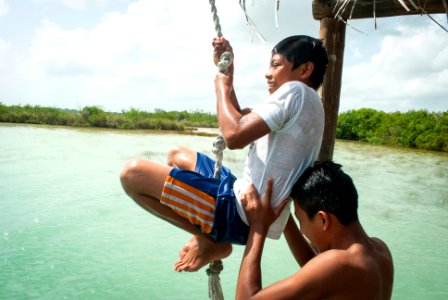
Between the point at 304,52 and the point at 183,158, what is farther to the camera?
the point at 183,158

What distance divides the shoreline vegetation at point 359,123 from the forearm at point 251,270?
2335 centimetres

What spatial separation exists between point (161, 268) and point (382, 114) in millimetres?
27187

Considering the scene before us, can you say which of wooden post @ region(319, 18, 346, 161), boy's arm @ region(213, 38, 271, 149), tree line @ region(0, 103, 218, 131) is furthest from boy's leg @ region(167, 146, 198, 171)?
tree line @ region(0, 103, 218, 131)

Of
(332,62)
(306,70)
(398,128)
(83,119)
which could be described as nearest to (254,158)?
(306,70)

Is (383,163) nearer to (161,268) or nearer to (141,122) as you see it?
(161,268)

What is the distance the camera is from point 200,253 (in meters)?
1.79

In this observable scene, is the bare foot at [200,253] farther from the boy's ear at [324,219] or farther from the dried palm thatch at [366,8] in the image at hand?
the dried palm thatch at [366,8]

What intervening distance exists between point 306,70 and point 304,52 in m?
0.08

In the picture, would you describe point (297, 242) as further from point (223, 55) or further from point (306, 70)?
point (223, 55)

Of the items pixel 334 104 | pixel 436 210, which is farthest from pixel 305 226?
pixel 436 210

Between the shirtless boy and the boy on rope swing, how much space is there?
8 centimetres

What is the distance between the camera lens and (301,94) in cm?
157

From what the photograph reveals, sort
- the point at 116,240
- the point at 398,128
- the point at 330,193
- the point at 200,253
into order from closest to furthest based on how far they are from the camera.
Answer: the point at 330,193 → the point at 200,253 → the point at 116,240 → the point at 398,128

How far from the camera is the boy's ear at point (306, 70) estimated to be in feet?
5.53
